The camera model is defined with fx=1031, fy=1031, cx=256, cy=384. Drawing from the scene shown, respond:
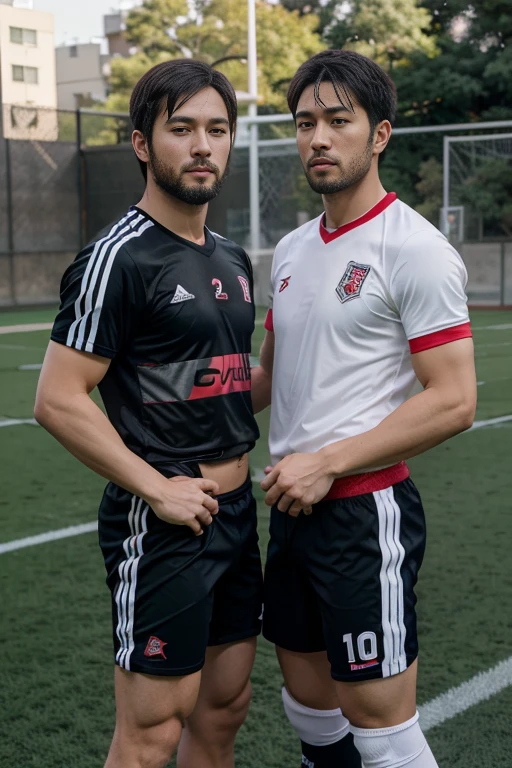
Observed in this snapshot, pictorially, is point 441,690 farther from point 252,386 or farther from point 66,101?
point 66,101

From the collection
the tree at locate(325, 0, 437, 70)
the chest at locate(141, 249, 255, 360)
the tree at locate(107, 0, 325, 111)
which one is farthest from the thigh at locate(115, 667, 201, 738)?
the tree at locate(107, 0, 325, 111)

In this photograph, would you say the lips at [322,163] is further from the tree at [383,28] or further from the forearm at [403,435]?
the tree at [383,28]

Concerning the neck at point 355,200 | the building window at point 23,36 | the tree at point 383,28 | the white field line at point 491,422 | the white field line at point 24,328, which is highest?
the building window at point 23,36

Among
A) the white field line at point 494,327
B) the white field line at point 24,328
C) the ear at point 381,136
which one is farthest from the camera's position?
the white field line at point 24,328

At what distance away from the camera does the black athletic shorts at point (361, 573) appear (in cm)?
243

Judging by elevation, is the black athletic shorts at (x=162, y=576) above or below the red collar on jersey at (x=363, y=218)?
below

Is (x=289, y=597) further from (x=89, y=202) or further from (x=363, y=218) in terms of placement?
(x=89, y=202)

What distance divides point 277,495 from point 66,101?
7878 cm

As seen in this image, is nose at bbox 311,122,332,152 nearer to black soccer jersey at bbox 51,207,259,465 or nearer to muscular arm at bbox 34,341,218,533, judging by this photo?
black soccer jersey at bbox 51,207,259,465

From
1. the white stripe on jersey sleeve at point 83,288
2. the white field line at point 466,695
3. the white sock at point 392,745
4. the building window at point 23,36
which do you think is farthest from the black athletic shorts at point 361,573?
the building window at point 23,36

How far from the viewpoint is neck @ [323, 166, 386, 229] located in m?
2.54

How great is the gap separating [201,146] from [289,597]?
1.15m

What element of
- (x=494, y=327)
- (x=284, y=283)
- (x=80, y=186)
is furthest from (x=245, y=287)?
(x=80, y=186)

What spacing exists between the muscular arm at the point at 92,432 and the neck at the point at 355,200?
685 millimetres
